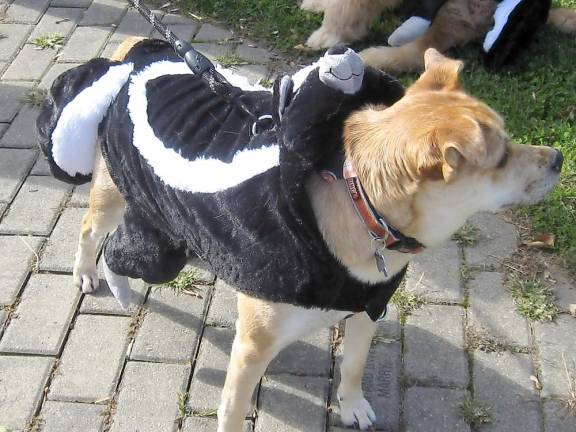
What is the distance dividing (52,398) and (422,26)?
10.3ft

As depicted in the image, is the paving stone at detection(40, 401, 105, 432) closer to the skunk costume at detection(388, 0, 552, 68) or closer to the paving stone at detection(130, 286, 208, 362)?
the paving stone at detection(130, 286, 208, 362)

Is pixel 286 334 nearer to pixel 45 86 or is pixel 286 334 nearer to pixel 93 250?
pixel 93 250

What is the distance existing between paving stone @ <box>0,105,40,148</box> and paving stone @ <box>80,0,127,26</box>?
1.13m

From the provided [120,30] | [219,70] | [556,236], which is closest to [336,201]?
[219,70]

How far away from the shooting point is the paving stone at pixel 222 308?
3.59 meters

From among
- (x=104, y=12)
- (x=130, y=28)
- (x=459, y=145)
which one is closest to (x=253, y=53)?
(x=130, y=28)

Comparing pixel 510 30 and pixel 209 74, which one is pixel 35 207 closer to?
pixel 209 74

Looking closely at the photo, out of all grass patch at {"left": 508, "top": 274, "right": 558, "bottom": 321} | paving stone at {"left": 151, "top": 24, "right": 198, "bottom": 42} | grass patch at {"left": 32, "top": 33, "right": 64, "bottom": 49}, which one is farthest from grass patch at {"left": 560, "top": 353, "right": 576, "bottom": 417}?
grass patch at {"left": 32, "top": 33, "right": 64, "bottom": 49}

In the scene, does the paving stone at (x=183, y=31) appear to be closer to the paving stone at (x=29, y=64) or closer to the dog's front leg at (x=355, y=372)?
the paving stone at (x=29, y=64)

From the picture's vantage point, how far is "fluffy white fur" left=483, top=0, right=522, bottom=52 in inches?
189

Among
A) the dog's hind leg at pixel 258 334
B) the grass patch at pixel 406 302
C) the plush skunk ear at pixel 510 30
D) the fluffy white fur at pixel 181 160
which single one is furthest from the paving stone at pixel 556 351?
the plush skunk ear at pixel 510 30

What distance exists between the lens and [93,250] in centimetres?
362

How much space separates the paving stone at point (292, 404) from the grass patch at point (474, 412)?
599mm

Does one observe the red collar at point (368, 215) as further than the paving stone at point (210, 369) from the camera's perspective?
No
